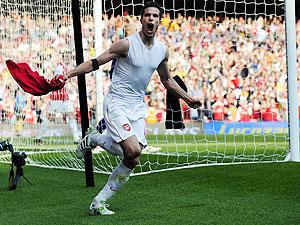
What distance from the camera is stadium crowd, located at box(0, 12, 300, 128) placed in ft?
44.6

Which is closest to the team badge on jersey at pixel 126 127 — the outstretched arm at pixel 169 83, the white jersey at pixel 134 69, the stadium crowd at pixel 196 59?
the white jersey at pixel 134 69

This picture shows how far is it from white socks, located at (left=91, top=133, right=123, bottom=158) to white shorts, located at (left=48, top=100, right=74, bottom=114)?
7093 mm

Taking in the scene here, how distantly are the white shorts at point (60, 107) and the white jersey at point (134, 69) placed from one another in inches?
292

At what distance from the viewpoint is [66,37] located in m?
13.3

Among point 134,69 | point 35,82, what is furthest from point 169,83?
point 35,82

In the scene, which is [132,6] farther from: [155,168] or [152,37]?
[152,37]

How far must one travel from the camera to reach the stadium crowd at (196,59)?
13.6 m

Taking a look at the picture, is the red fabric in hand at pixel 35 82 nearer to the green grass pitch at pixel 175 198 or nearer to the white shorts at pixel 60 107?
the green grass pitch at pixel 175 198

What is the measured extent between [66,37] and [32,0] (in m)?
1.27

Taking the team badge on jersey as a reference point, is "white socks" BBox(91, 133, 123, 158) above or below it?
below

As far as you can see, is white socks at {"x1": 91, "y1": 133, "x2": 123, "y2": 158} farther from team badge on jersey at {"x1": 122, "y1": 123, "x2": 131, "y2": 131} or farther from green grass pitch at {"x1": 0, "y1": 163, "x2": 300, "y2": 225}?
green grass pitch at {"x1": 0, "y1": 163, "x2": 300, "y2": 225}

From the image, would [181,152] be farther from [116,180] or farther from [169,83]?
[116,180]

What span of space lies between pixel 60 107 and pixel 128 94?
25.7 ft

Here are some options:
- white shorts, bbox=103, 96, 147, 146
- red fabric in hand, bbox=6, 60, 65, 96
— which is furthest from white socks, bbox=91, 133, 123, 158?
red fabric in hand, bbox=6, 60, 65, 96
